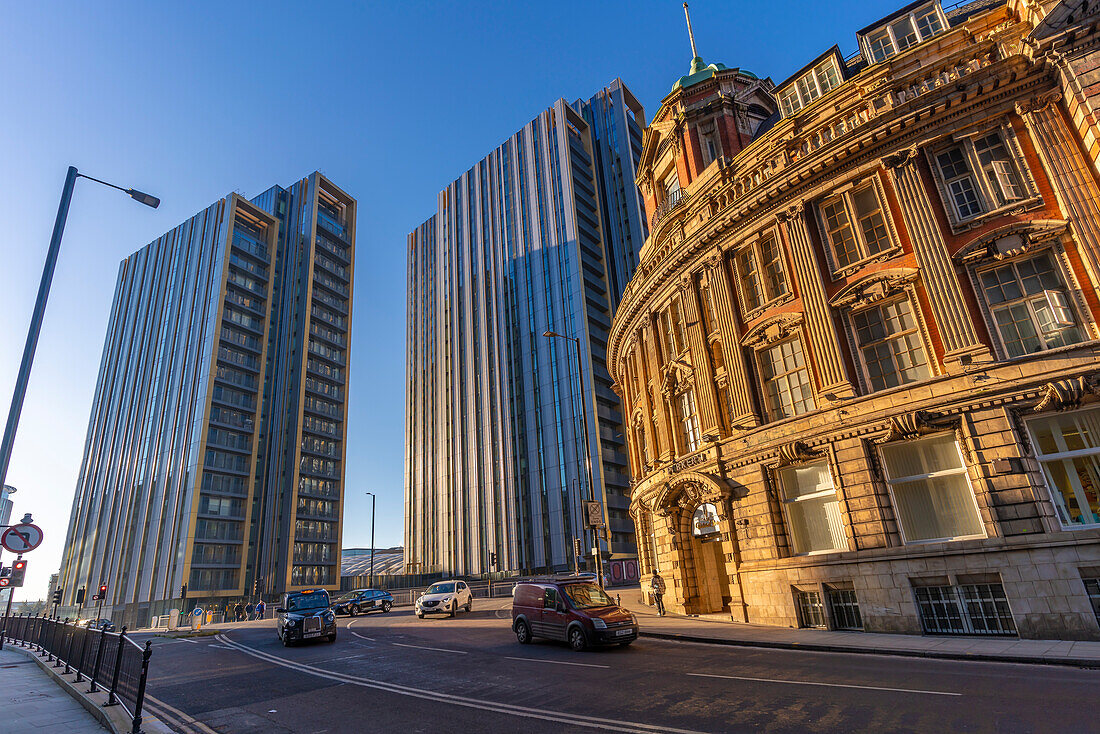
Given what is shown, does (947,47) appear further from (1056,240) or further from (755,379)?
(755,379)

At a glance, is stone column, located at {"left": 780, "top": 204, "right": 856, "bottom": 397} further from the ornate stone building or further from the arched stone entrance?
the arched stone entrance

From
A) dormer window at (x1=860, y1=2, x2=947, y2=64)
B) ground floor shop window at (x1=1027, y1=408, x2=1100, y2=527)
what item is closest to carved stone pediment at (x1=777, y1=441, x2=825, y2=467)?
ground floor shop window at (x1=1027, y1=408, x2=1100, y2=527)

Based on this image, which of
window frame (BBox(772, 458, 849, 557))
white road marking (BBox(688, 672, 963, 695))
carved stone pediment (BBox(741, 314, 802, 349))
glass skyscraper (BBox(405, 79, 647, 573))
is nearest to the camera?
white road marking (BBox(688, 672, 963, 695))

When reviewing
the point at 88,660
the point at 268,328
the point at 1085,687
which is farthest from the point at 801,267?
the point at 268,328

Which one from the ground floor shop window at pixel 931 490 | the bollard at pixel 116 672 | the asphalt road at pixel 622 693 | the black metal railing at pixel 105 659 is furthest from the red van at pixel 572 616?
the bollard at pixel 116 672

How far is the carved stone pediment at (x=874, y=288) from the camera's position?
17.9m

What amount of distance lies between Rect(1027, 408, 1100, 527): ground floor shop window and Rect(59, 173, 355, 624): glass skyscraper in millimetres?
68493

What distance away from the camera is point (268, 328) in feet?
265

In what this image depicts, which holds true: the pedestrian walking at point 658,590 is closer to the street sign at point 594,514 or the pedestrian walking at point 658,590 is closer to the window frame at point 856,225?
the street sign at point 594,514

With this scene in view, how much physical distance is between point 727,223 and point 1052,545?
14748mm

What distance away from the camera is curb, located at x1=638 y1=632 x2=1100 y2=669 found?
10836mm

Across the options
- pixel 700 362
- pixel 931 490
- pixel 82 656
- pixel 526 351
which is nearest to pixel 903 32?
pixel 700 362

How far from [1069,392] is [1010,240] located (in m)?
4.82

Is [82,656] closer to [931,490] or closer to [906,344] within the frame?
[931,490]
